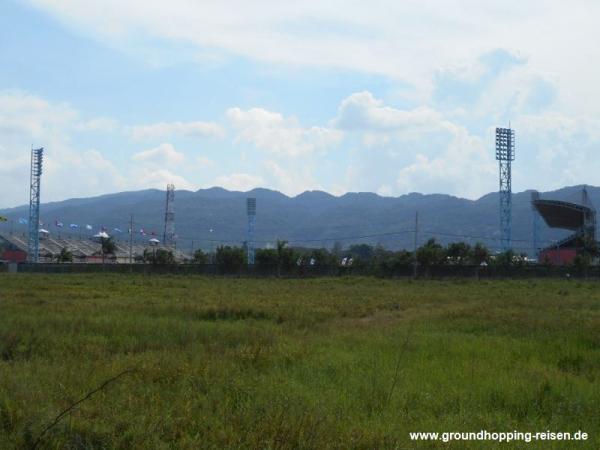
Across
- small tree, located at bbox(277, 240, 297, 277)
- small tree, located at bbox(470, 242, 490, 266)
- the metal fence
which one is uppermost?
small tree, located at bbox(470, 242, 490, 266)

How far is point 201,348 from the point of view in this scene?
13.0 m

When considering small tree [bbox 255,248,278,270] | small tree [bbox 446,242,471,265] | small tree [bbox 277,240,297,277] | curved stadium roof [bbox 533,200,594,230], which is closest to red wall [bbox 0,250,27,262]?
small tree [bbox 255,248,278,270]

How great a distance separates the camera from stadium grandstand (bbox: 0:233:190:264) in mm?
98250

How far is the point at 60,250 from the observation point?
353 feet

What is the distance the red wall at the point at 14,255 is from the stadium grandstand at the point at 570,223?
7212 cm

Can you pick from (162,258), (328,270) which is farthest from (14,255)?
(328,270)

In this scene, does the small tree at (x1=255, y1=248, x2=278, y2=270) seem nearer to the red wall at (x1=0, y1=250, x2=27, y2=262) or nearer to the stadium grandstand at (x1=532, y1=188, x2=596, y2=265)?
the stadium grandstand at (x1=532, y1=188, x2=596, y2=265)

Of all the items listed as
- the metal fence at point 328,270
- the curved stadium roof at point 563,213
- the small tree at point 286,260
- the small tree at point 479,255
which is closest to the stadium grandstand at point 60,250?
the metal fence at point 328,270

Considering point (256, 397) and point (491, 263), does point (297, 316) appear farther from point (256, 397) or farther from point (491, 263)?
point (491, 263)

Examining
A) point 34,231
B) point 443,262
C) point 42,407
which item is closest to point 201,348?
point 42,407

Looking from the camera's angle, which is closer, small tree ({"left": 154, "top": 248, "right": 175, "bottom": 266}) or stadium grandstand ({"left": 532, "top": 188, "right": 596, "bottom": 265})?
small tree ({"left": 154, "top": 248, "right": 175, "bottom": 266})

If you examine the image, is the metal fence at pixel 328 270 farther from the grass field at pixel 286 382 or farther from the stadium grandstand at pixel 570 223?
the grass field at pixel 286 382

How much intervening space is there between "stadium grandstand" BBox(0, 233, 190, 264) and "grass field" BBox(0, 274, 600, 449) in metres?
78.7

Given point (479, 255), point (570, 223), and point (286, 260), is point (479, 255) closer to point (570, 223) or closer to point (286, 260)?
point (286, 260)
